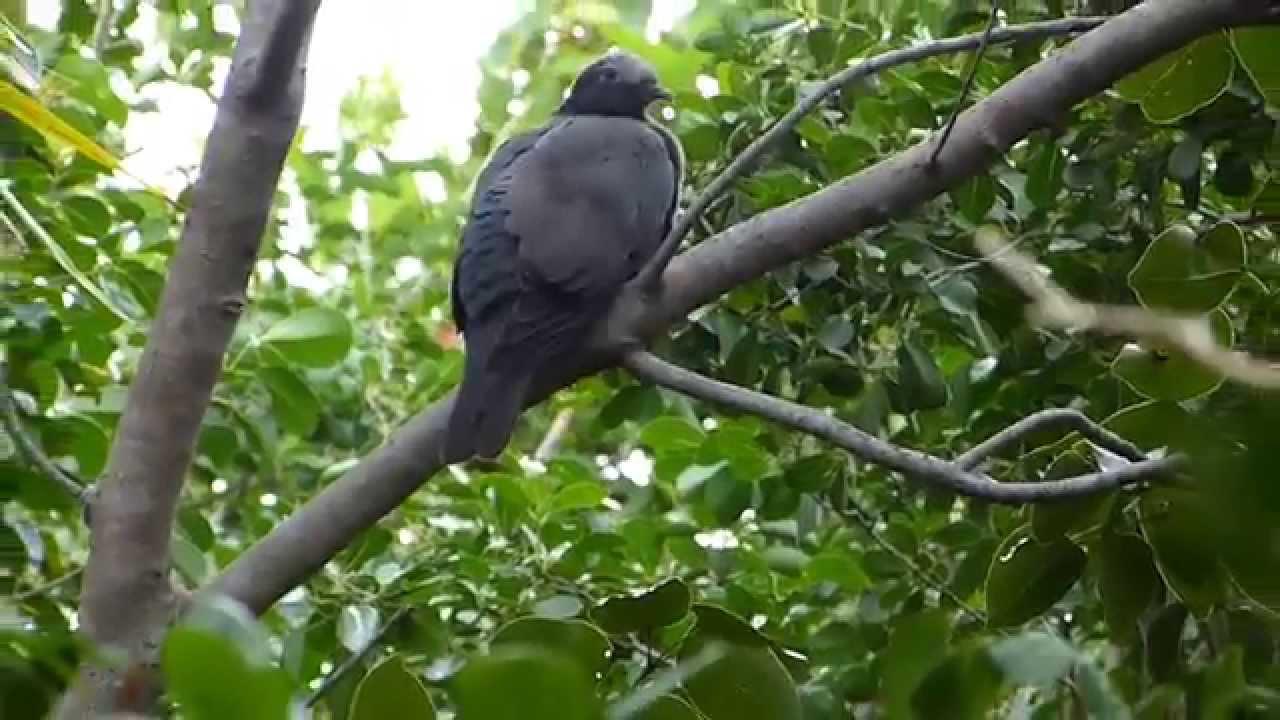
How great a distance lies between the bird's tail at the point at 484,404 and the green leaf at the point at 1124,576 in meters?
0.45

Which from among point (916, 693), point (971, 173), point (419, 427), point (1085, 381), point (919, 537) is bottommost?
point (919, 537)

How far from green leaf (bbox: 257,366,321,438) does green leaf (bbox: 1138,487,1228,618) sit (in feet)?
2.89

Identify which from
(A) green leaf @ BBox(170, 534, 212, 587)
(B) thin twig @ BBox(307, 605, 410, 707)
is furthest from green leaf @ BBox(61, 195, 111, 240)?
(B) thin twig @ BBox(307, 605, 410, 707)

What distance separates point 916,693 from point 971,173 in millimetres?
660

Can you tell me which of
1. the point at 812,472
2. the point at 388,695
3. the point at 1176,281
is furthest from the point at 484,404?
the point at 388,695

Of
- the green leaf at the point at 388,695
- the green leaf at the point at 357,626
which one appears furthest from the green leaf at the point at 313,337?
the green leaf at the point at 388,695

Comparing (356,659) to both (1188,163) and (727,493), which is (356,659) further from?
(1188,163)

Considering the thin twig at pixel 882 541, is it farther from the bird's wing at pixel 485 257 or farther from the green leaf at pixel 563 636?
the green leaf at pixel 563 636

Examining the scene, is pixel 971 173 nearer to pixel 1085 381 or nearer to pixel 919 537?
pixel 1085 381

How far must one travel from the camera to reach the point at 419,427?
3.42 ft

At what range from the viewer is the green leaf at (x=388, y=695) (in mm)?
339

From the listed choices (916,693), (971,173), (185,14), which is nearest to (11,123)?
(185,14)

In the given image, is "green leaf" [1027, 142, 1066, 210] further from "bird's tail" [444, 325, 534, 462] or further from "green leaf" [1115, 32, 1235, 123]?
"bird's tail" [444, 325, 534, 462]

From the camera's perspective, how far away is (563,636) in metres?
0.45
